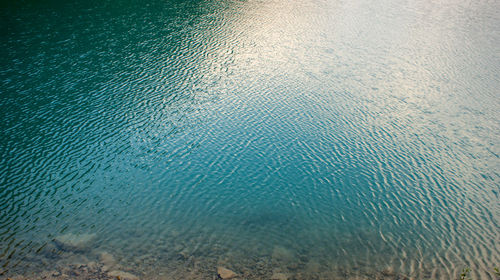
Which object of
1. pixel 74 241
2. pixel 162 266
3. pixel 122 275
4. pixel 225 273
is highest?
pixel 74 241

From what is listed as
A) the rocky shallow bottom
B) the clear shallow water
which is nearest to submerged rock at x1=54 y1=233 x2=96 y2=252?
the rocky shallow bottom

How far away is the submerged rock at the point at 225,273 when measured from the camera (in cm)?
1396

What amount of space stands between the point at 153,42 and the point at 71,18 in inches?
514

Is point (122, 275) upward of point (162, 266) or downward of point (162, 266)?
upward

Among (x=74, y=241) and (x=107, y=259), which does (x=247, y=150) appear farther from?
(x=74, y=241)

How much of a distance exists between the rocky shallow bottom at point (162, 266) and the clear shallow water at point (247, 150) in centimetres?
11

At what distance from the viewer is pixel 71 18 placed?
141 feet

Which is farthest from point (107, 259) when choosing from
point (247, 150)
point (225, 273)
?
point (247, 150)

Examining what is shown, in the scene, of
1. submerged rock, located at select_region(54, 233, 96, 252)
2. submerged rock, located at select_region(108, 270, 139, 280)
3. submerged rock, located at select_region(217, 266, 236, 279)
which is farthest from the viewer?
submerged rock, located at select_region(54, 233, 96, 252)

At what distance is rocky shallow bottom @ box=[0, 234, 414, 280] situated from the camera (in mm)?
13523

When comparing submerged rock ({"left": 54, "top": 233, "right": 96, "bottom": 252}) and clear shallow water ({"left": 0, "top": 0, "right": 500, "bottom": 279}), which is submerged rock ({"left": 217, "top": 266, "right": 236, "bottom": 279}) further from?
submerged rock ({"left": 54, "top": 233, "right": 96, "bottom": 252})

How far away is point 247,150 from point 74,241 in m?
11.7

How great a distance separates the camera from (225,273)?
14109 mm

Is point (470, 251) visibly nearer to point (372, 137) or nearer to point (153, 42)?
point (372, 137)
